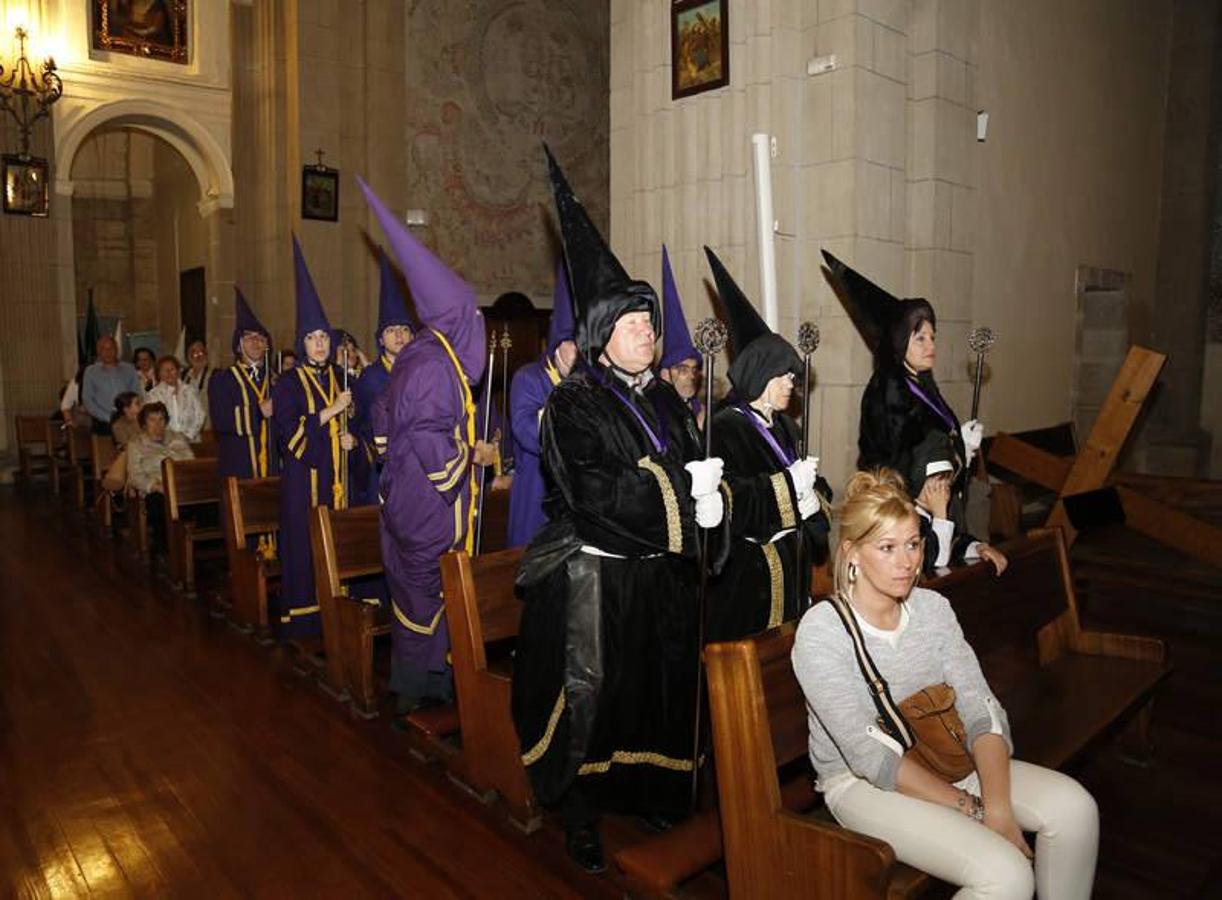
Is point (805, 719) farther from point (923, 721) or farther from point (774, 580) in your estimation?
point (774, 580)

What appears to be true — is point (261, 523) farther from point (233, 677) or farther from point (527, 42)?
point (527, 42)

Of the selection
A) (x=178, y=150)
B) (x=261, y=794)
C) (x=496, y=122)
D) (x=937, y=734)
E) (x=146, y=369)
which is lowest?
(x=261, y=794)

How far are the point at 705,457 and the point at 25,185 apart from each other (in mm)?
13634

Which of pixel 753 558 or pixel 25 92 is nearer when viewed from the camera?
pixel 753 558

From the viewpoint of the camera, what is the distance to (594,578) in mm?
3045

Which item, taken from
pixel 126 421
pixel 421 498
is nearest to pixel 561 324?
pixel 421 498

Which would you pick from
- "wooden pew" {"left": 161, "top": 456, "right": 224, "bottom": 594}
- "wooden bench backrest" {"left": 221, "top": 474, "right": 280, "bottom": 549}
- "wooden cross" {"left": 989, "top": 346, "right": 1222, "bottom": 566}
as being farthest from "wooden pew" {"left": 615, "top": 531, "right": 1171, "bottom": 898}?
"wooden pew" {"left": 161, "top": 456, "right": 224, "bottom": 594}

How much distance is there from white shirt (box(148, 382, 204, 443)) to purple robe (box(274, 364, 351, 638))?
5.13 meters

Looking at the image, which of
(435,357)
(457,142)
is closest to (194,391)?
(457,142)

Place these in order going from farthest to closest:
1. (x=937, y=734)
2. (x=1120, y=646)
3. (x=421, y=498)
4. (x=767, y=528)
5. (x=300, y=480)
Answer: (x=300, y=480), (x=421, y=498), (x=1120, y=646), (x=767, y=528), (x=937, y=734)

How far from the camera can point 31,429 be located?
12.7 meters

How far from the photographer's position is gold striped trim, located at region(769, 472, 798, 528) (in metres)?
3.19

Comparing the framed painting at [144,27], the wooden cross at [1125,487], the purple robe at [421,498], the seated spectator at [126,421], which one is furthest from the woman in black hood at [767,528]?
the framed painting at [144,27]

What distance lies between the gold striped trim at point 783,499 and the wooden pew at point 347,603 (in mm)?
2186
